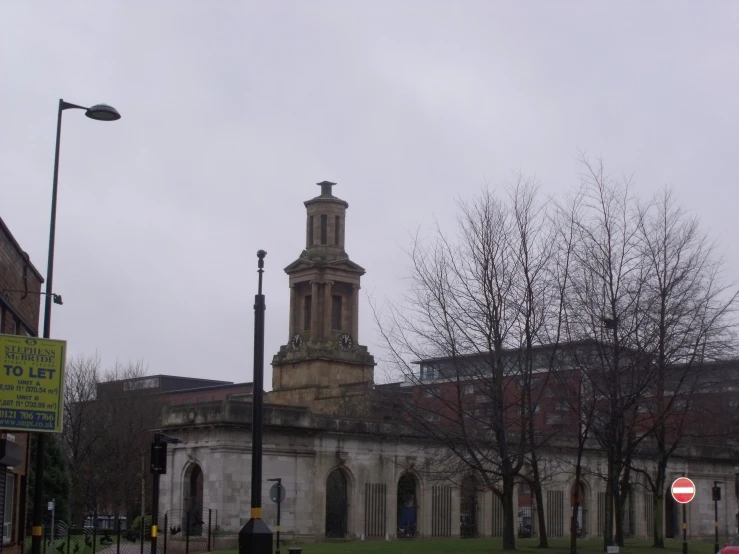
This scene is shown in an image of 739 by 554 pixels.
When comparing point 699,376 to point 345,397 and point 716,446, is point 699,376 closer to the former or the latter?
point 716,446

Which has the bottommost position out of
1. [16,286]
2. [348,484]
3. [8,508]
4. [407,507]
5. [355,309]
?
[407,507]

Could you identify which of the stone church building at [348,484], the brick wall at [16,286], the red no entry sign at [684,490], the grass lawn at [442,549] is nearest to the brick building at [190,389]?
the stone church building at [348,484]

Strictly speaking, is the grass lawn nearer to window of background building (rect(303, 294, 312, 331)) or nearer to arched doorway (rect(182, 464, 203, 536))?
arched doorway (rect(182, 464, 203, 536))

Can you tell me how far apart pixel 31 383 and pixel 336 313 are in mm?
50548

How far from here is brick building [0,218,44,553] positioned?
24938 mm

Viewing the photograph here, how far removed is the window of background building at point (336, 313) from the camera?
234ft

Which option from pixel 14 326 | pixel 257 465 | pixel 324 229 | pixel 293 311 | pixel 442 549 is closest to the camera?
pixel 257 465

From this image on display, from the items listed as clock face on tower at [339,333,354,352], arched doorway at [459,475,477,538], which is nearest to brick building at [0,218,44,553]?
arched doorway at [459,475,477,538]

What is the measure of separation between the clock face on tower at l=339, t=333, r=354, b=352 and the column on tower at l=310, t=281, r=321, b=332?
1813 millimetres

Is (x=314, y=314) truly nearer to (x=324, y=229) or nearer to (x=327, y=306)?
(x=327, y=306)

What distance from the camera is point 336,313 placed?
71.6 meters

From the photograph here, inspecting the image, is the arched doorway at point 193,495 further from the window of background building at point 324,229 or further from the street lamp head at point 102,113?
the window of background building at point 324,229

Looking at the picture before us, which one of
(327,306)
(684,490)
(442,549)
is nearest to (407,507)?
(442,549)

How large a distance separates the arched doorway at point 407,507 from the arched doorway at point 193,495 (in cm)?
903
